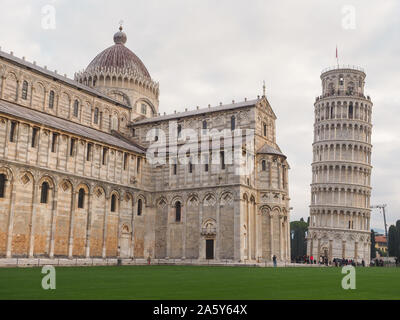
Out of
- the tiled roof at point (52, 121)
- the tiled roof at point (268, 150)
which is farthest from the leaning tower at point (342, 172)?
the tiled roof at point (52, 121)

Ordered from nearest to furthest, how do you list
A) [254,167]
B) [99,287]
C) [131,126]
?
[99,287] < [254,167] < [131,126]

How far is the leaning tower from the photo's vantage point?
7681cm

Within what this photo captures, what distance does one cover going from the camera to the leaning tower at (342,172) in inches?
3024

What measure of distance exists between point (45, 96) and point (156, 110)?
19165 millimetres

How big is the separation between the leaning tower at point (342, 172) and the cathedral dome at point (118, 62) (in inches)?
1348

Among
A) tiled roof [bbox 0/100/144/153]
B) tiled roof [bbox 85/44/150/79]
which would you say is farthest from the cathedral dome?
tiled roof [bbox 0/100/144/153]

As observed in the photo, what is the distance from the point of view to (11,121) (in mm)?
37000

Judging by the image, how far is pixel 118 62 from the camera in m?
61.6

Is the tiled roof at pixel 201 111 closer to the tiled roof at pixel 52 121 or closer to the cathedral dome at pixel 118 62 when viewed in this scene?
the tiled roof at pixel 52 121

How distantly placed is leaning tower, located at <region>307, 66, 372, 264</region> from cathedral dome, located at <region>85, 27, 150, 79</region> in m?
34.2

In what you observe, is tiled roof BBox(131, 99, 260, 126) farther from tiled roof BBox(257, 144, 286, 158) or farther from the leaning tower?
the leaning tower

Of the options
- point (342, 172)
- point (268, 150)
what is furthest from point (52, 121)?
point (342, 172)

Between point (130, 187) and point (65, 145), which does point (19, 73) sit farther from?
point (130, 187)
